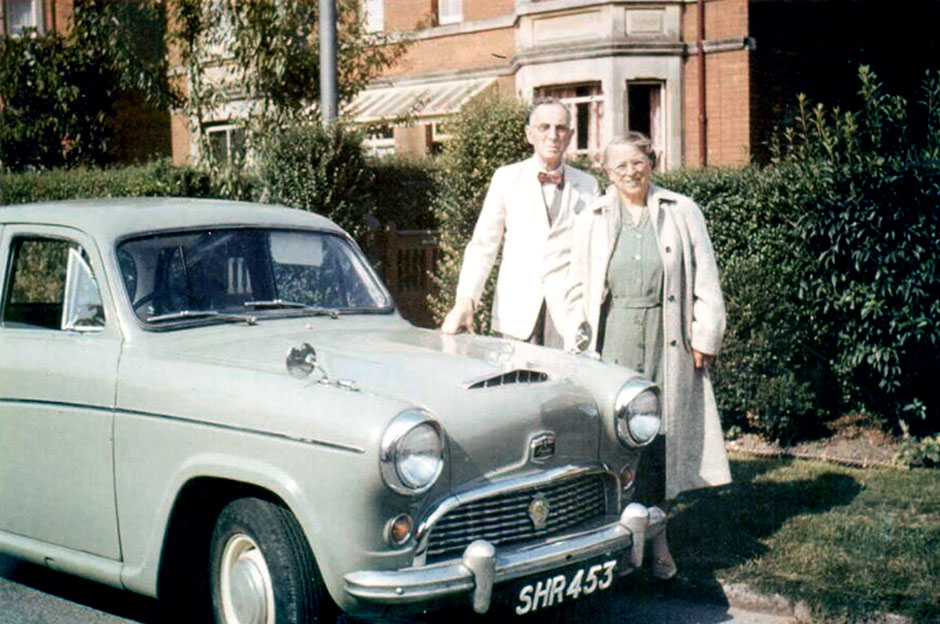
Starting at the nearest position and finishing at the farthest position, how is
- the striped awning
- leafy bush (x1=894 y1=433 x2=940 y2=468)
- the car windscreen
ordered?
the car windscreen
leafy bush (x1=894 y1=433 x2=940 y2=468)
the striped awning

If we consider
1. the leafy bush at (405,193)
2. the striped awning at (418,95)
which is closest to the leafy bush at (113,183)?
the leafy bush at (405,193)

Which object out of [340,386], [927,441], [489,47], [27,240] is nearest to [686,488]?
[340,386]

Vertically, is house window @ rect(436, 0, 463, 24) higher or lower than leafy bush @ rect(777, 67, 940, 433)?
higher

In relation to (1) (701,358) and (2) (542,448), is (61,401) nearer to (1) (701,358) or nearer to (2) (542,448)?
(2) (542,448)

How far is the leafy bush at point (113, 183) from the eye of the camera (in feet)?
43.7

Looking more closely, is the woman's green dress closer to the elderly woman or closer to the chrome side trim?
the elderly woman

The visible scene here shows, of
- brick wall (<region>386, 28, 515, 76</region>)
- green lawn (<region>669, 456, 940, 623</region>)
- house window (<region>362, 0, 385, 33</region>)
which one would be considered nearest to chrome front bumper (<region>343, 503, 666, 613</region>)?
green lawn (<region>669, 456, 940, 623</region>)

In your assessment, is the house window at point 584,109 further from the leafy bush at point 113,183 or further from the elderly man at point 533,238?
the elderly man at point 533,238

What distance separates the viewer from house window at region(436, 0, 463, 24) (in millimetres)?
21531

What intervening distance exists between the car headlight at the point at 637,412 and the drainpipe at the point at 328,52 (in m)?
6.31

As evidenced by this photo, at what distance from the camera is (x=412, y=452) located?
13.4ft

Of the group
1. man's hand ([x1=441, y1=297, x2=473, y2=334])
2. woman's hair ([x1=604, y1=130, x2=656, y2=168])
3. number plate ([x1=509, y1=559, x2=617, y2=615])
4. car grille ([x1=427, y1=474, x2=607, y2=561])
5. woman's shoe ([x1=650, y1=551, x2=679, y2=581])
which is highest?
woman's hair ([x1=604, y1=130, x2=656, y2=168])

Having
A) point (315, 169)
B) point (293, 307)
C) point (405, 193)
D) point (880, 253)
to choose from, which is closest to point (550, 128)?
point (293, 307)

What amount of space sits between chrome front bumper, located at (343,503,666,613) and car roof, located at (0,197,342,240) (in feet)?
6.76
